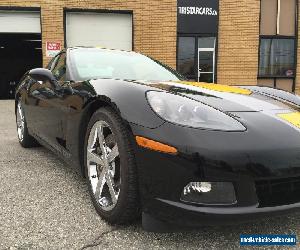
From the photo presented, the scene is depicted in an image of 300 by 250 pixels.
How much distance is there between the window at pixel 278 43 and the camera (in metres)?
12.6

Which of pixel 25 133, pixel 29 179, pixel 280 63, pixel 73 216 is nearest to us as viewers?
pixel 73 216

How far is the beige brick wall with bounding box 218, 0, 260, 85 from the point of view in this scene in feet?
40.5

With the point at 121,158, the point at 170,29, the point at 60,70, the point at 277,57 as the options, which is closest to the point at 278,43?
the point at 277,57

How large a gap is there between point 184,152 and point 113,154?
22.2 inches

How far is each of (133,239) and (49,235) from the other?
0.49m

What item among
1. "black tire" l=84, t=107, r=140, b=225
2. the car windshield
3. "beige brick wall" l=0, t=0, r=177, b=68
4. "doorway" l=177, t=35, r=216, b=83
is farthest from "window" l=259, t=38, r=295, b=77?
"black tire" l=84, t=107, r=140, b=225

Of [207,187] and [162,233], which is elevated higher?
[207,187]

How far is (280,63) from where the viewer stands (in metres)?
12.9

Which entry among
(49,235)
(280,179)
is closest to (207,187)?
(280,179)

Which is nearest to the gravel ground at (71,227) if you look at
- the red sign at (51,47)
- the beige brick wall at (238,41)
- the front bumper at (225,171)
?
the front bumper at (225,171)

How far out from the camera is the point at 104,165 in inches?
90.9

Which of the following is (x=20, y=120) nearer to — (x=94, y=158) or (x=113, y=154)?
(x=94, y=158)

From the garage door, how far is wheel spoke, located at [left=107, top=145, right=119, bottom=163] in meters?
9.98

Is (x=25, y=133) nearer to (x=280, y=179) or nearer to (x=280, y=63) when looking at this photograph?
(x=280, y=179)
